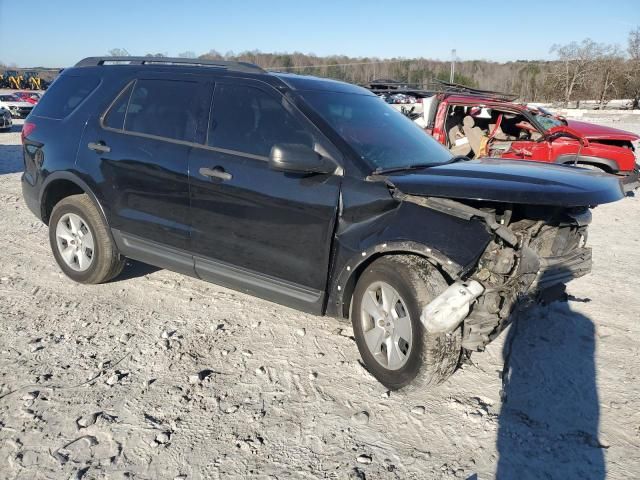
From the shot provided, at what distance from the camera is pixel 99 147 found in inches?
163

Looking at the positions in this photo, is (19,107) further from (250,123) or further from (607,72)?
(607,72)

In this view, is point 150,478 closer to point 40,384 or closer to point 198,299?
point 40,384

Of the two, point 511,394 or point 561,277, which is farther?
point 561,277

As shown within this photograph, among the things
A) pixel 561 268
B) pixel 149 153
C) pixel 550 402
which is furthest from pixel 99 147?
pixel 550 402

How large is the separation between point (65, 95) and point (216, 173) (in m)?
2.12

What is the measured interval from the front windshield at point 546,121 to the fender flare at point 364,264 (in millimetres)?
A: 7050

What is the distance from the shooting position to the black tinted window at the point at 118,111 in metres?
4.15

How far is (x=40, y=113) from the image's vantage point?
471cm

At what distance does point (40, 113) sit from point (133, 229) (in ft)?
5.47

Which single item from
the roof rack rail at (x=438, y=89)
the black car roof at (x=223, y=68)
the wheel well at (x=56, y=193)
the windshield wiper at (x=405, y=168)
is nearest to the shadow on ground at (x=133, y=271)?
the wheel well at (x=56, y=193)

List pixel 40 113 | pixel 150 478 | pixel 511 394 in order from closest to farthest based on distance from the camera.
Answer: pixel 150 478
pixel 511 394
pixel 40 113

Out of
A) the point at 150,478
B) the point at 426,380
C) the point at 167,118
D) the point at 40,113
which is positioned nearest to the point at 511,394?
the point at 426,380

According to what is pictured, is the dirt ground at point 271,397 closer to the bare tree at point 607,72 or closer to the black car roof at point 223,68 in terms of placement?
the black car roof at point 223,68

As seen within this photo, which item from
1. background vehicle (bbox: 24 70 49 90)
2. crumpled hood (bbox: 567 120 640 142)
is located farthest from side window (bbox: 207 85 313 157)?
background vehicle (bbox: 24 70 49 90)
